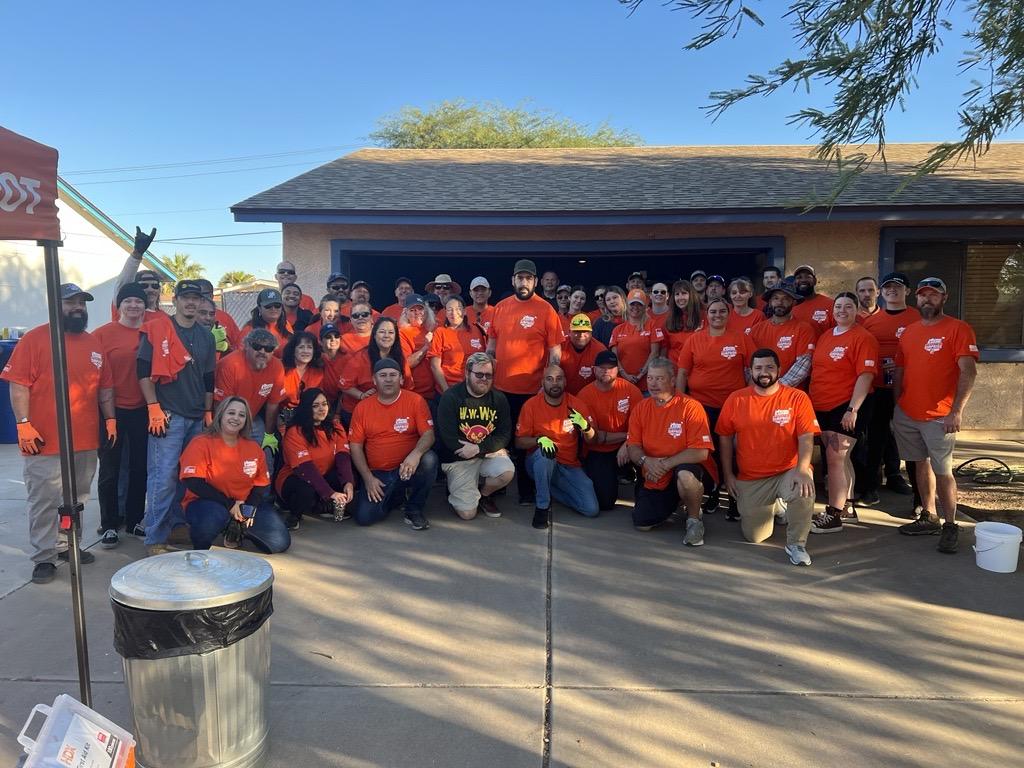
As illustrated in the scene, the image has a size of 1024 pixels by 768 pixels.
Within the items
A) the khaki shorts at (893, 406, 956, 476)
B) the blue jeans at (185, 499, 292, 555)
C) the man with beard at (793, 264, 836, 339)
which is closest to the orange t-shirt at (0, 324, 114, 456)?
the blue jeans at (185, 499, 292, 555)

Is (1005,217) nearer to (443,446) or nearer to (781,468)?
(781,468)

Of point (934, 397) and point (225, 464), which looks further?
point (934, 397)

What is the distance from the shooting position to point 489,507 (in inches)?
233

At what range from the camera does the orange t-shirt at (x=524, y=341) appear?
6145mm

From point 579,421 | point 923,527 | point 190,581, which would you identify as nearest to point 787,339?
point 923,527

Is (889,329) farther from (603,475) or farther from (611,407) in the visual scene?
(603,475)

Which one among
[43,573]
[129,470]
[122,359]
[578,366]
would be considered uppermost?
[122,359]

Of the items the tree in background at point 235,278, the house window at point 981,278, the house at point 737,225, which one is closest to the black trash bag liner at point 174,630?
the house at point 737,225

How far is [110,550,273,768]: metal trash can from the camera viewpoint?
8.05ft

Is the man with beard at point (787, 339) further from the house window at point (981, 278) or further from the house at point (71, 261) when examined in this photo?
the house at point (71, 261)

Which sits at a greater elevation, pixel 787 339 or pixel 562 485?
pixel 787 339

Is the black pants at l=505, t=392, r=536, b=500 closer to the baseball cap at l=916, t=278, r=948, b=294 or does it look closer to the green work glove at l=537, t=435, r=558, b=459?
the green work glove at l=537, t=435, r=558, b=459

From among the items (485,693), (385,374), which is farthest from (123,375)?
(485,693)

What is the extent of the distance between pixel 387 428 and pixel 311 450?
629mm
